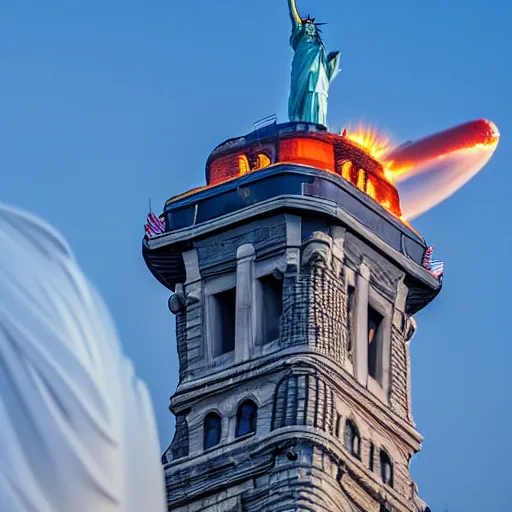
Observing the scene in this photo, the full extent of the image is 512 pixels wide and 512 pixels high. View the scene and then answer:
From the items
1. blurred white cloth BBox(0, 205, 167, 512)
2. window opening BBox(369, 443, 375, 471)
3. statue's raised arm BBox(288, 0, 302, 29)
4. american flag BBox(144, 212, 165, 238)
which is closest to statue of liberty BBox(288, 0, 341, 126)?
statue's raised arm BBox(288, 0, 302, 29)

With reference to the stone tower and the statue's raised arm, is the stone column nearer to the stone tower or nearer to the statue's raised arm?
the stone tower

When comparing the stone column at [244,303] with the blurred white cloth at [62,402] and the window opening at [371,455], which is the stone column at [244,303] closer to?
the window opening at [371,455]

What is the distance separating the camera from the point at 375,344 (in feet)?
164

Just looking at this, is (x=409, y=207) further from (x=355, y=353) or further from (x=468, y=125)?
(x=355, y=353)

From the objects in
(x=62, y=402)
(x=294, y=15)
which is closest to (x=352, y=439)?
(x=294, y=15)

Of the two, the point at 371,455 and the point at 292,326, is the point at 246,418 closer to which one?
the point at 292,326

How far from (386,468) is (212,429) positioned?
14.4ft

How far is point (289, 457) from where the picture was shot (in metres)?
44.6

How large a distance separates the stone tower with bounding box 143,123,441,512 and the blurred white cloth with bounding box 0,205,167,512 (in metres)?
36.0

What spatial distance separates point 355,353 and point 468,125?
11821 millimetres

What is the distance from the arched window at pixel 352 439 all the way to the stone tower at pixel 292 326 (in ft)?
0.16

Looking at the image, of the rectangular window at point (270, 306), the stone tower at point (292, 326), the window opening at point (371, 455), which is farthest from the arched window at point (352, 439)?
the rectangular window at point (270, 306)

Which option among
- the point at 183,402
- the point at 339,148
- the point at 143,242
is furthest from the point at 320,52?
the point at 183,402

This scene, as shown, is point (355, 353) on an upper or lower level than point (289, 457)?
upper
